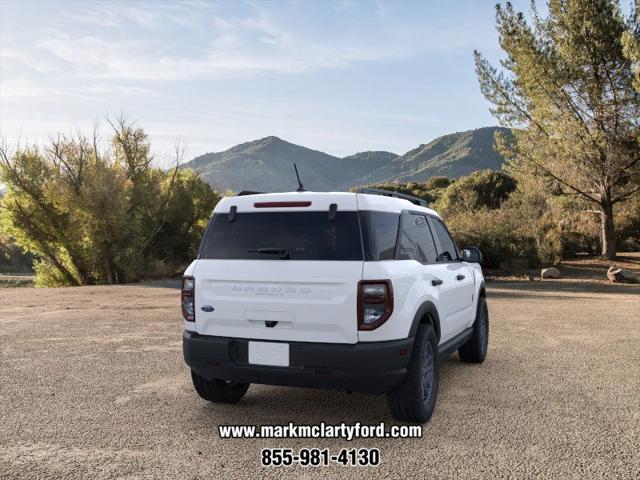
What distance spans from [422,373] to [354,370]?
2.38 ft

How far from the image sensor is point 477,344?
6.86 m

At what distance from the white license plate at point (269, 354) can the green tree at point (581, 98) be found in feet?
69.5

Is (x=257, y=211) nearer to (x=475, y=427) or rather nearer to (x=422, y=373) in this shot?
(x=422, y=373)

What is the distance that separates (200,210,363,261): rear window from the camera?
14.1 ft

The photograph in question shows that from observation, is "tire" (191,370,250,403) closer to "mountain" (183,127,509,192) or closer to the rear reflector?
the rear reflector

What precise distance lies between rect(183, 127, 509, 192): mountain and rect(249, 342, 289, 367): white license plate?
393 ft

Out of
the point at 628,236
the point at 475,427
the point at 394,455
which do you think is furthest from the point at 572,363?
the point at 628,236

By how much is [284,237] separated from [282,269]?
0.28 metres

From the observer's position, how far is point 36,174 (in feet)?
78.3

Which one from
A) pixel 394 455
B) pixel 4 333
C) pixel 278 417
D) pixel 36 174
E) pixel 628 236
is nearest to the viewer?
pixel 394 455

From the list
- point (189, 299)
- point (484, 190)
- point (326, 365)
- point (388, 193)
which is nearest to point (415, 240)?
point (388, 193)

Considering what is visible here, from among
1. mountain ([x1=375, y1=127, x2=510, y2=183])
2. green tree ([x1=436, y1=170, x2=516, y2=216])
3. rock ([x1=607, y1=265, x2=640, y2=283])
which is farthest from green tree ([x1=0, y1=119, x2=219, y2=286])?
mountain ([x1=375, y1=127, x2=510, y2=183])

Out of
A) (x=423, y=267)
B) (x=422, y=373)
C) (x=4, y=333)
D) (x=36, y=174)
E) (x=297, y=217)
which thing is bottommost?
(x=4, y=333)

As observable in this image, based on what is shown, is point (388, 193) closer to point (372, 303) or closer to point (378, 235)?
point (378, 235)
